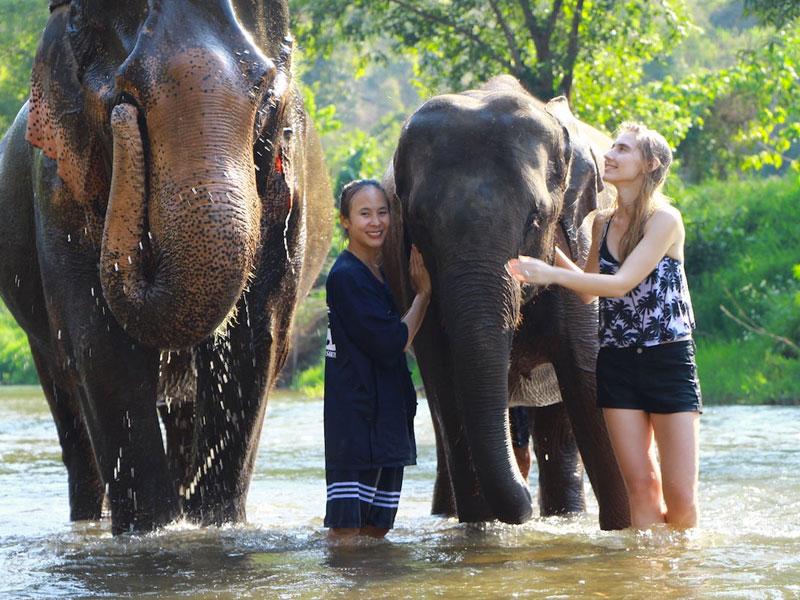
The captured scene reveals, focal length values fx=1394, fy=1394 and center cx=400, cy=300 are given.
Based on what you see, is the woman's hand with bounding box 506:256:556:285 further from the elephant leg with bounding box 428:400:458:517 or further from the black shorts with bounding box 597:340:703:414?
the elephant leg with bounding box 428:400:458:517

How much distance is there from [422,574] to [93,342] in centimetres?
159

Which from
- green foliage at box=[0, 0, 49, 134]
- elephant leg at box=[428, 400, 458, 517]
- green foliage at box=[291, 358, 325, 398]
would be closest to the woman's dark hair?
elephant leg at box=[428, 400, 458, 517]

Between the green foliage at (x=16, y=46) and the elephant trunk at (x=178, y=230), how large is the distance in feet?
73.4

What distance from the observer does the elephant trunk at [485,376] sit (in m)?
4.84

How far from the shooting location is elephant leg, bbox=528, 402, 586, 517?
685cm

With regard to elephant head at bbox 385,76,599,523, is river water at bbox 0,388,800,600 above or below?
below

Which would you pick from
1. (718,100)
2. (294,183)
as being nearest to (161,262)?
(294,183)

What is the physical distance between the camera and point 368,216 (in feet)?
16.9

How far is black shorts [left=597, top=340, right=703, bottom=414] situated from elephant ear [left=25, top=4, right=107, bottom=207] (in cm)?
200

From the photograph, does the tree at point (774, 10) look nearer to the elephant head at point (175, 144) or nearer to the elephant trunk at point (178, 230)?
the elephant head at point (175, 144)

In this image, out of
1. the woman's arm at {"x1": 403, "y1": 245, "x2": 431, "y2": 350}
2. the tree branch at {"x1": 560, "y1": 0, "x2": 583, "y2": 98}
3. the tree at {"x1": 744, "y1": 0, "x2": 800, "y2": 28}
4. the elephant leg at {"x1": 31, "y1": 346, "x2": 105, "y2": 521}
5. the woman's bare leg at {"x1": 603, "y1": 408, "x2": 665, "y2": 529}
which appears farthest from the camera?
the tree branch at {"x1": 560, "y1": 0, "x2": 583, "y2": 98}

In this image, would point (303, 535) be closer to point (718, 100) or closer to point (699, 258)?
point (699, 258)

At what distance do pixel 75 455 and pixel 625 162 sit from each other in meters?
3.49

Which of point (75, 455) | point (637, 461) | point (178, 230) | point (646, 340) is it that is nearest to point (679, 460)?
point (637, 461)
